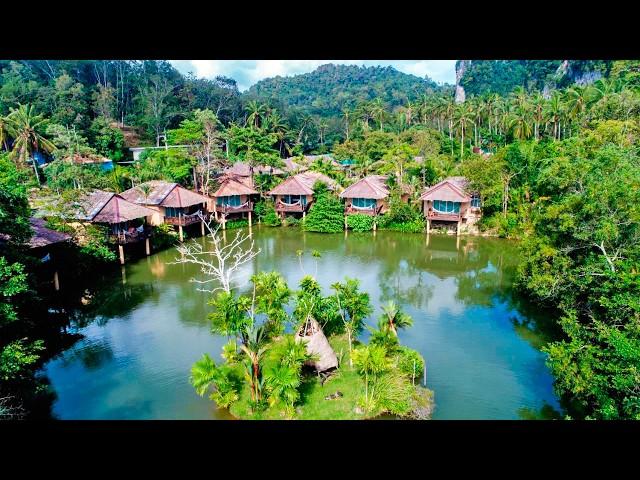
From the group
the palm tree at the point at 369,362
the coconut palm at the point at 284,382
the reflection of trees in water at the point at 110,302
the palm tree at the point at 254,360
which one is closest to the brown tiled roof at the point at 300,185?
the reflection of trees in water at the point at 110,302

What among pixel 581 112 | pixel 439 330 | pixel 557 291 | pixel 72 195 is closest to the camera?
pixel 557 291

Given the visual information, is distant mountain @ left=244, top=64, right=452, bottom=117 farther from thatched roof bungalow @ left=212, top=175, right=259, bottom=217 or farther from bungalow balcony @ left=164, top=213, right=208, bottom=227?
bungalow balcony @ left=164, top=213, right=208, bottom=227

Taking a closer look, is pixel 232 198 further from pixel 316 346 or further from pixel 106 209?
pixel 316 346

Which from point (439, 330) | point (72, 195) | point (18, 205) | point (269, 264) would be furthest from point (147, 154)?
point (439, 330)

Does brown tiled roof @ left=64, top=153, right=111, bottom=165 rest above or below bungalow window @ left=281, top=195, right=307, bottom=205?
above

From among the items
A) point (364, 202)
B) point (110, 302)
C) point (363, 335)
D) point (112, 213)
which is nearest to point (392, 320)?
point (363, 335)

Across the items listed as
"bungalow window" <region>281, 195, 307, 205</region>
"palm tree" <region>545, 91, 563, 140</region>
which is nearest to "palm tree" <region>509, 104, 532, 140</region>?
"palm tree" <region>545, 91, 563, 140</region>

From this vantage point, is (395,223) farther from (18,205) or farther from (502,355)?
(18,205)
